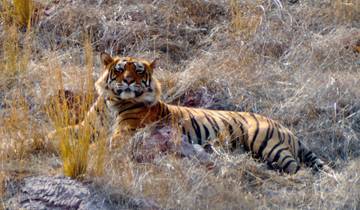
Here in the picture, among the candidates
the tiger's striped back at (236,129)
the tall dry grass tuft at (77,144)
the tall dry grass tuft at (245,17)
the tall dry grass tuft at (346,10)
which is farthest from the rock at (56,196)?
the tall dry grass tuft at (346,10)

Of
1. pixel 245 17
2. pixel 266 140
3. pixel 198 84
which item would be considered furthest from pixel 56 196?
pixel 245 17

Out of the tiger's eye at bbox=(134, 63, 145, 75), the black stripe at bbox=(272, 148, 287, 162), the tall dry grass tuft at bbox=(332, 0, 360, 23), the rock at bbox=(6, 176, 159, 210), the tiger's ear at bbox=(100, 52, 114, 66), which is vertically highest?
the tiger's ear at bbox=(100, 52, 114, 66)

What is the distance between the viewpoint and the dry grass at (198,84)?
5750 millimetres

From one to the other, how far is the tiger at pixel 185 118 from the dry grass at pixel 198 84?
0.25 meters

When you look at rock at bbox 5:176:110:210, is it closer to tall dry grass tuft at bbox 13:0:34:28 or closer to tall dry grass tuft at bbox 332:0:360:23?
tall dry grass tuft at bbox 13:0:34:28

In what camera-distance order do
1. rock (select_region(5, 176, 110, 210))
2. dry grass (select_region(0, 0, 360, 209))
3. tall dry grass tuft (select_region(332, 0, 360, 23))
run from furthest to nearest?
1. tall dry grass tuft (select_region(332, 0, 360, 23))
2. dry grass (select_region(0, 0, 360, 209))
3. rock (select_region(5, 176, 110, 210))

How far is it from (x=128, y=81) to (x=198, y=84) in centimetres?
92

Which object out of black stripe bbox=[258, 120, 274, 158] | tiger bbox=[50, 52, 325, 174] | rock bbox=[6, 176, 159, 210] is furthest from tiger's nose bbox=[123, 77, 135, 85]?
rock bbox=[6, 176, 159, 210]

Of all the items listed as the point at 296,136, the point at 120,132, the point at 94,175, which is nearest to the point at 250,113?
the point at 296,136

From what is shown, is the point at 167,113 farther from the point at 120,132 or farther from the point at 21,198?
the point at 21,198

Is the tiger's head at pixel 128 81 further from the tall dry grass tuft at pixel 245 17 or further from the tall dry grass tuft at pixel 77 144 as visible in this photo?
the tall dry grass tuft at pixel 245 17

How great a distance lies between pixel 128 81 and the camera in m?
7.18

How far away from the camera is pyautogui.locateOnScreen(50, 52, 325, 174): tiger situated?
275 inches

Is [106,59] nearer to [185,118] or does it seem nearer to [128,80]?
[128,80]
